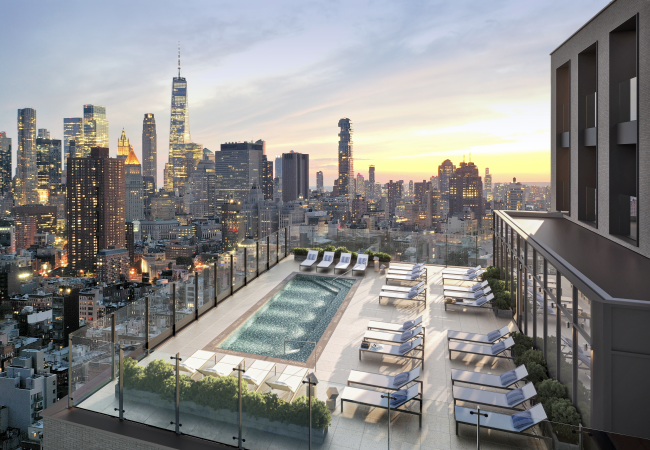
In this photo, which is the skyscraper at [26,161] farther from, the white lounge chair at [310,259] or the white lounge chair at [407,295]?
the white lounge chair at [407,295]

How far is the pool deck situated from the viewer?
4621 mm

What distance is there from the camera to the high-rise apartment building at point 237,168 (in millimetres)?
121375

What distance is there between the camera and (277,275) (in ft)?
42.6

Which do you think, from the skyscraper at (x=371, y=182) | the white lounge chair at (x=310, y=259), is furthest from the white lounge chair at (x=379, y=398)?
the skyscraper at (x=371, y=182)

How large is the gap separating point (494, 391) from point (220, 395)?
13.3 ft

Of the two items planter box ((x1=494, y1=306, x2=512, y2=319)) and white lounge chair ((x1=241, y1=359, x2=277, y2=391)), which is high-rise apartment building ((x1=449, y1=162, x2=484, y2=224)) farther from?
white lounge chair ((x1=241, y1=359, x2=277, y2=391))

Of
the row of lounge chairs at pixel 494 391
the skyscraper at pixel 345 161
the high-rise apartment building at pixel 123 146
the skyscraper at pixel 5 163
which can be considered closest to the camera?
the row of lounge chairs at pixel 494 391

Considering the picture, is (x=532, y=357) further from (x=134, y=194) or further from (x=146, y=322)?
(x=134, y=194)

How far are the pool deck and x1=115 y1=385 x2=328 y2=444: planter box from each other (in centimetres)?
8

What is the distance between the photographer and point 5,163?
120 metres

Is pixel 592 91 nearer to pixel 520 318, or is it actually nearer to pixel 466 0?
pixel 520 318

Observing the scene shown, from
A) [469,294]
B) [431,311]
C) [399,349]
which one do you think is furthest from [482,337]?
[469,294]

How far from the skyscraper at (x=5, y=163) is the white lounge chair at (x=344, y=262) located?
130 meters

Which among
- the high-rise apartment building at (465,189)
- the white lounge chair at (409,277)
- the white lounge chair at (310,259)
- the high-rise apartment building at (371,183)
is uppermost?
the high-rise apartment building at (371,183)
